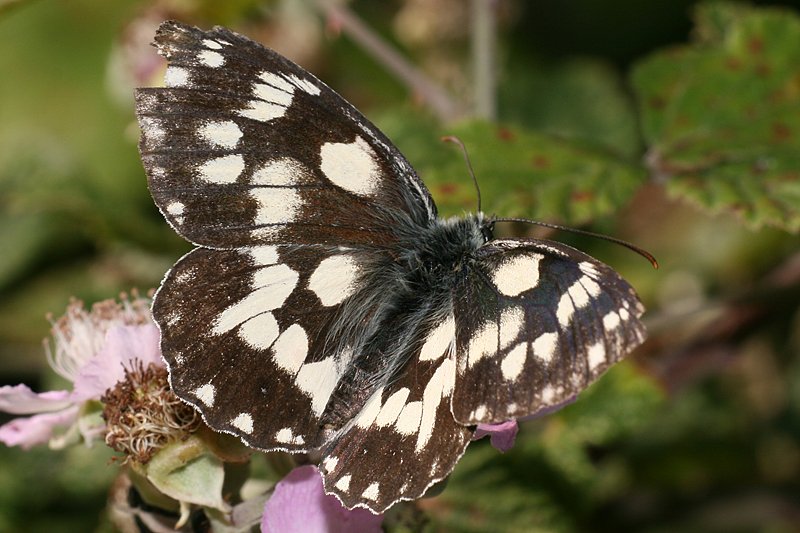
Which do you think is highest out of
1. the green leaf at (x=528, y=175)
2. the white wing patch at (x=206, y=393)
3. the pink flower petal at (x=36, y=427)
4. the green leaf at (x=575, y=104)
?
the green leaf at (x=575, y=104)

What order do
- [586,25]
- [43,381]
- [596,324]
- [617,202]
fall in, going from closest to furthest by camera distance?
[596,324]
[617,202]
[43,381]
[586,25]

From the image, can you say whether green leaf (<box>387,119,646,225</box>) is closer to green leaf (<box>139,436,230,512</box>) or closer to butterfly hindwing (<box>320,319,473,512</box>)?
butterfly hindwing (<box>320,319,473,512</box>)

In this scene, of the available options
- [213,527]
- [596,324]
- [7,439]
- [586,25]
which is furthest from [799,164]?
[586,25]

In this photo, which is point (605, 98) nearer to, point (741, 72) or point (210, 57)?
point (741, 72)

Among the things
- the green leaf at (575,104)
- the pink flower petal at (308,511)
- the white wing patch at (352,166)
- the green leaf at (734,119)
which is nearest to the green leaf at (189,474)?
the pink flower petal at (308,511)

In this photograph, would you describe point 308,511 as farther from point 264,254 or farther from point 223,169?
point 223,169

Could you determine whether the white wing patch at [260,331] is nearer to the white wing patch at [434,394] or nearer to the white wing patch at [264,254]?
the white wing patch at [264,254]

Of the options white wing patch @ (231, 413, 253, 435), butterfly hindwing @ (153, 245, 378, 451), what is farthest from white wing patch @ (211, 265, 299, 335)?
white wing patch @ (231, 413, 253, 435)
